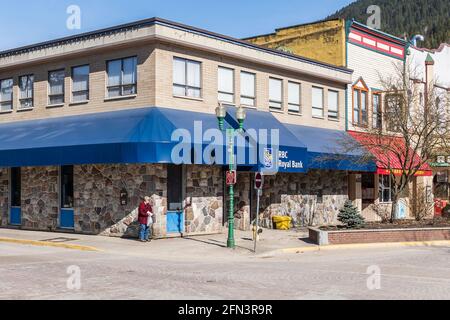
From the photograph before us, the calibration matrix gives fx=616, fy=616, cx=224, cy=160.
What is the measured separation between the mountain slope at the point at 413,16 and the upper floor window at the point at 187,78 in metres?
113

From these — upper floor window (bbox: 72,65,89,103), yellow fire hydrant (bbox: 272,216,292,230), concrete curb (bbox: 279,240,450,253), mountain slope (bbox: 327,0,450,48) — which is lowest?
concrete curb (bbox: 279,240,450,253)

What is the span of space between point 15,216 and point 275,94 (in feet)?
42.1

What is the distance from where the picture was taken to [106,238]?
73.8ft

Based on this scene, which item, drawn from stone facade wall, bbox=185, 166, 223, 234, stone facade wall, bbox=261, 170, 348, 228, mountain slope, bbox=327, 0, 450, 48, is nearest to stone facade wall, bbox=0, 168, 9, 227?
stone facade wall, bbox=185, 166, 223, 234

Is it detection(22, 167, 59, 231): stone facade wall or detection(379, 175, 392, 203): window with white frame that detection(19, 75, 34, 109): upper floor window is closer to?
detection(22, 167, 59, 231): stone facade wall

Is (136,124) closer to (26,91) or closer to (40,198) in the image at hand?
(40,198)

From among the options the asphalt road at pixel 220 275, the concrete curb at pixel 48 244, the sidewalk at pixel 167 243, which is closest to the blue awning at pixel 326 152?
the sidewalk at pixel 167 243

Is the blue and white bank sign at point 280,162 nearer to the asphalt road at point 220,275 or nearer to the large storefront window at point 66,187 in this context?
the asphalt road at point 220,275

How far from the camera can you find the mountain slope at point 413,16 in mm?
138750

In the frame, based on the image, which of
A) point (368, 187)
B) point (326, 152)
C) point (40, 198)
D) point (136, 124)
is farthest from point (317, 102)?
point (40, 198)

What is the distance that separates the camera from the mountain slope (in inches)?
5463

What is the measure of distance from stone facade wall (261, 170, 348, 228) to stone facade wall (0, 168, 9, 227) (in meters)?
11.4

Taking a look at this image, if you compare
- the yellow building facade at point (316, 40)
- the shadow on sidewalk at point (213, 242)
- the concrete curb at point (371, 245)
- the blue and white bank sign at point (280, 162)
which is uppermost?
the yellow building facade at point (316, 40)
